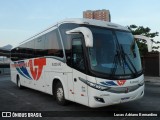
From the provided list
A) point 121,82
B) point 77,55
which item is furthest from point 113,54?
point 77,55

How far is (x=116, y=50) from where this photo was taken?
7.85 metres

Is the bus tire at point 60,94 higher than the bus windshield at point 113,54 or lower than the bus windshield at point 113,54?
lower

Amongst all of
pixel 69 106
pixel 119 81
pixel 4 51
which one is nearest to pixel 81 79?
pixel 119 81

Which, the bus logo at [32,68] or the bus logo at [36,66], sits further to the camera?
the bus logo at [32,68]

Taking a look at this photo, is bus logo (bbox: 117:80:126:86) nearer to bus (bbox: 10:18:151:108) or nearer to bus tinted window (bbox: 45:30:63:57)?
bus (bbox: 10:18:151:108)

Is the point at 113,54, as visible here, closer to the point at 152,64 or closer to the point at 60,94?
the point at 60,94

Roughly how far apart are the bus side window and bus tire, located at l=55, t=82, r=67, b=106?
159 cm

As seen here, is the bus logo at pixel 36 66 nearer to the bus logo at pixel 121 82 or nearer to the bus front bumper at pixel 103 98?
the bus front bumper at pixel 103 98

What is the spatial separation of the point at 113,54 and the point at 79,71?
1258mm

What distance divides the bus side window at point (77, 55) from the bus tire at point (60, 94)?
1585 mm

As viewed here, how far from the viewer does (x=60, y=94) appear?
31.0ft

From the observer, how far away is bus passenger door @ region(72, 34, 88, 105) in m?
7.66

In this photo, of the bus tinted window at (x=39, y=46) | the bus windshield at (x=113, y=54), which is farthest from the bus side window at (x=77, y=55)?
the bus tinted window at (x=39, y=46)

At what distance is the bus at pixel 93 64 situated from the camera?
23.9 feet
